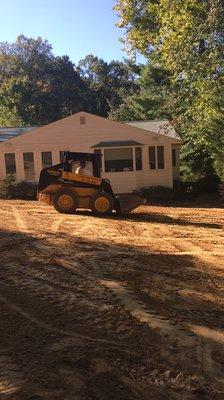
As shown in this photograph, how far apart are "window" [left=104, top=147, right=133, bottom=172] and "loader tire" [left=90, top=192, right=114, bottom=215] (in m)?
8.01

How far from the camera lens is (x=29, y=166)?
23672 millimetres

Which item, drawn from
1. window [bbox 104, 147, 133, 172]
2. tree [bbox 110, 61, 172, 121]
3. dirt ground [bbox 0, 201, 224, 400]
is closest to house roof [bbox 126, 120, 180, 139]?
window [bbox 104, 147, 133, 172]

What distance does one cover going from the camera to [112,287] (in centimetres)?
755

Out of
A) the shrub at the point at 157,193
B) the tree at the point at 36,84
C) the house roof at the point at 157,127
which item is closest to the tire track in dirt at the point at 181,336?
the shrub at the point at 157,193

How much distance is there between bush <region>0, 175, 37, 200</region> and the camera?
74.7 feet

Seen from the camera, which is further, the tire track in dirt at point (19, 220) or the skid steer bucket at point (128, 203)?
the skid steer bucket at point (128, 203)

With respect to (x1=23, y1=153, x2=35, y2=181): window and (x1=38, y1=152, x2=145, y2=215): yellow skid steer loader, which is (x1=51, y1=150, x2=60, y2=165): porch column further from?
(x1=38, y1=152, x2=145, y2=215): yellow skid steer loader

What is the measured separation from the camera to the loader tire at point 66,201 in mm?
15992

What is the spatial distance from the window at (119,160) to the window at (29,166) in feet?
12.6

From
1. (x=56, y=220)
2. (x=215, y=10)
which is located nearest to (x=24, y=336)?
(x=56, y=220)

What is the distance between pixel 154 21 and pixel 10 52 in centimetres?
4604

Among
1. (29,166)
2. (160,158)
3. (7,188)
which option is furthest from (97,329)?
(160,158)

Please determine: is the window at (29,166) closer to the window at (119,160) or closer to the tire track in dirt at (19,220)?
the window at (119,160)

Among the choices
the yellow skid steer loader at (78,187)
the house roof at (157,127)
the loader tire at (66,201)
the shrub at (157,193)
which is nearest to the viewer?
the yellow skid steer loader at (78,187)
